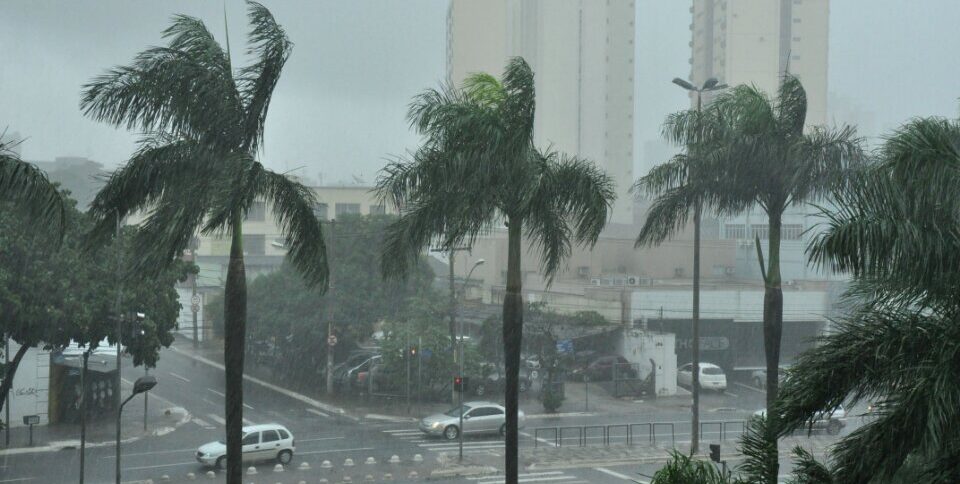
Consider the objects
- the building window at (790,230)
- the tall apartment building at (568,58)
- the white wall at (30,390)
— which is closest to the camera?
the white wall at (30,390)

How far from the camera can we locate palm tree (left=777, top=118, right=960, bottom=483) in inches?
164

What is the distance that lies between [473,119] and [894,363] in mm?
4808

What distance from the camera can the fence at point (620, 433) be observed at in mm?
17875

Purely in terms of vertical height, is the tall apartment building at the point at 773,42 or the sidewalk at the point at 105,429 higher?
the tall apartment building at the point at 773,42

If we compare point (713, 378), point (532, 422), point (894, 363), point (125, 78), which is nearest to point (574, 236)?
point (125, 78)

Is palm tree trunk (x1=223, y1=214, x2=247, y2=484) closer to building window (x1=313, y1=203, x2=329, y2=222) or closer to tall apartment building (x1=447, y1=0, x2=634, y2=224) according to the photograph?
building window (x1=313, y1=203, x2=329, y2=222)

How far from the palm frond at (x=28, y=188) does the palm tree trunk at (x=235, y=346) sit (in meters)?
1.31

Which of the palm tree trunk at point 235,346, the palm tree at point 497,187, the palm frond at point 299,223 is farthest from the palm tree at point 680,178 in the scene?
the palm tree trunk at point 235,346

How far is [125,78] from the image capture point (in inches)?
293

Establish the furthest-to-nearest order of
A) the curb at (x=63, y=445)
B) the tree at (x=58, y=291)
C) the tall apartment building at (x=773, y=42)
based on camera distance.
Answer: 1. the tall apartment building at (x=773, y=42)
2. the curb at (x=63, y=445)
3. the tree at (x=58, y=291)

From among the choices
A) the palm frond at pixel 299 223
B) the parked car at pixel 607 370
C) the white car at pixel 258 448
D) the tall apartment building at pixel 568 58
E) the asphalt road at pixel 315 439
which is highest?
the tall apartment building at pixel 568 58

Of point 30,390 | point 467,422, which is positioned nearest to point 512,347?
point 467,422

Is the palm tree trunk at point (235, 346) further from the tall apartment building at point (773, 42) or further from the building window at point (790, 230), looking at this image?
the tall apartment building at point (773, 42)

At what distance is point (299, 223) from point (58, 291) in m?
9.33
